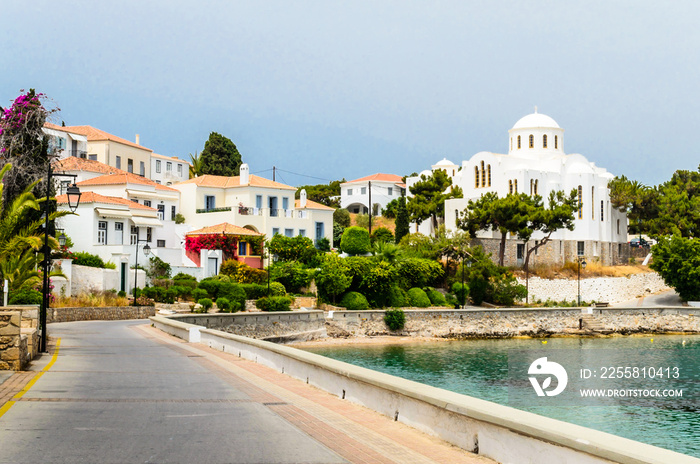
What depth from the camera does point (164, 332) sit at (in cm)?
3111

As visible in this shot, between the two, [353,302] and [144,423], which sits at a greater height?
[144,423]

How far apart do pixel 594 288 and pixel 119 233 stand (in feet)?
157

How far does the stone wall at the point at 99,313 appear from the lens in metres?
38.7

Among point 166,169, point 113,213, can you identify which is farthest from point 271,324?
point 166,169

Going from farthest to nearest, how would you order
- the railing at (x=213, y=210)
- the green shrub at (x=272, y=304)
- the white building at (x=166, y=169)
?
1. the white building at (x=166, y=169)
2. the railing at (x=213, y=210)
3. the green shrub at (x=272, y=304)

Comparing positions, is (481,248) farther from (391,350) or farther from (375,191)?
(375,191)

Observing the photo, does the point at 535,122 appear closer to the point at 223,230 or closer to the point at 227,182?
the point at 227,182

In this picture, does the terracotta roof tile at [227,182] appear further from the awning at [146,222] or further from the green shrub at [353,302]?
the green shrub at [353,302]

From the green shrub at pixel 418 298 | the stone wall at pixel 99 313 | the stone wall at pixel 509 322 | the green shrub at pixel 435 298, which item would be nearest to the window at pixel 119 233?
the stone wall at pixel 99 313

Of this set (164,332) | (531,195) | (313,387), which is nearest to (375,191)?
(531,195)

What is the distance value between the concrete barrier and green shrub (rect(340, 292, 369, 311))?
143ft

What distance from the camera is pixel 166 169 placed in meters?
88.4

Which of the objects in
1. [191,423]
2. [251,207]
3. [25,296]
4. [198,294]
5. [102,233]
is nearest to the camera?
[191,423]

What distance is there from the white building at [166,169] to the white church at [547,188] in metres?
32.3
